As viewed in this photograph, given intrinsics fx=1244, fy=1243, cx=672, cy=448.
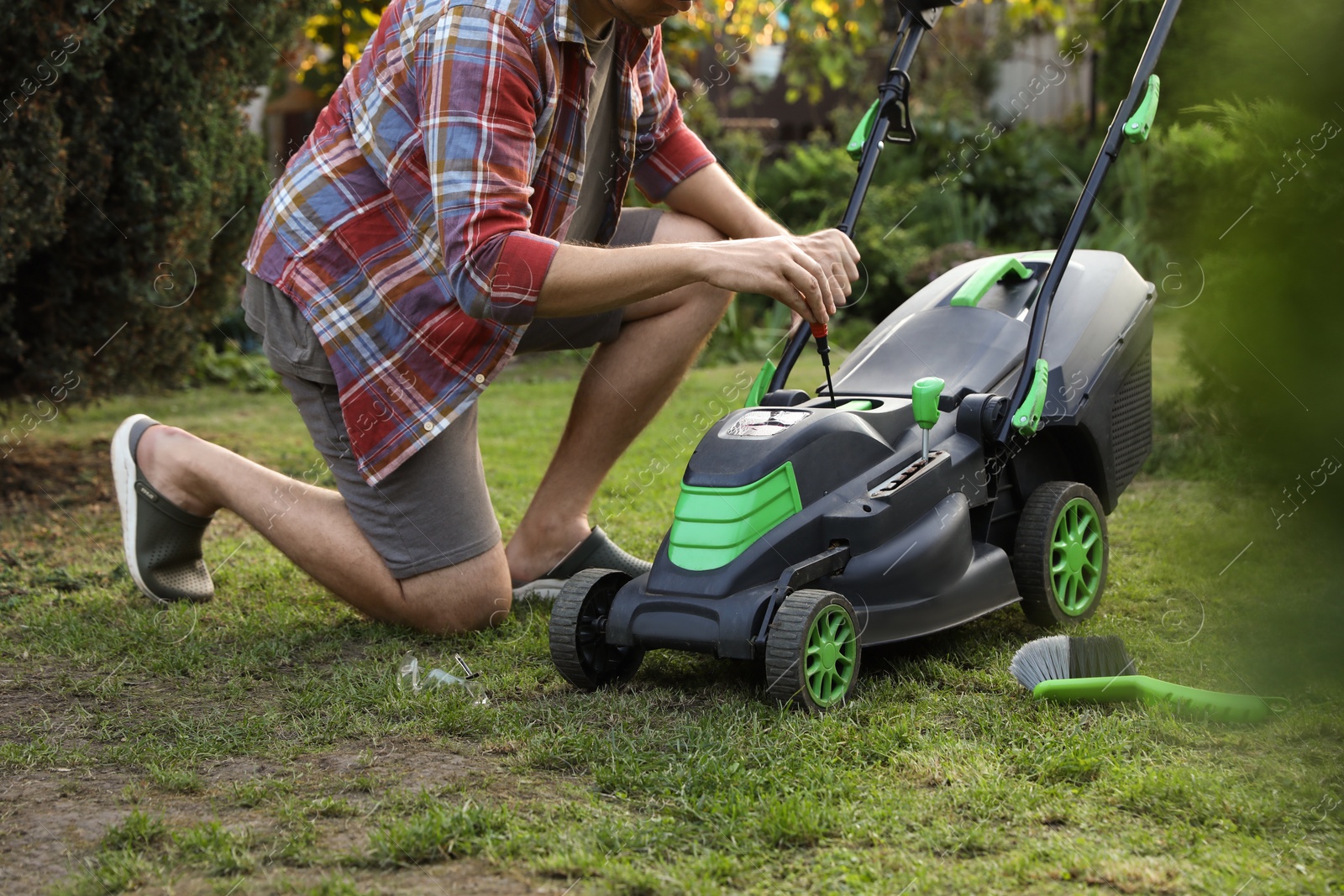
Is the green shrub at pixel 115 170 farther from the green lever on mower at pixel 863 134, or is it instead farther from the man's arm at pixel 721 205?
the green lever on mower at pixel 863 134

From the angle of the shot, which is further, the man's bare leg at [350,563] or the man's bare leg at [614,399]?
the man's bare leg at [614,399]

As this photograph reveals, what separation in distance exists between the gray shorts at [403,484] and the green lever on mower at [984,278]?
1.03 m

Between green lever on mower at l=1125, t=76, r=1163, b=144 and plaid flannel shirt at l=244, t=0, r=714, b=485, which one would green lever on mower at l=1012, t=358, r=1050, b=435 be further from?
plaid flannel shirt at l=244, t=0, r=714, b=485

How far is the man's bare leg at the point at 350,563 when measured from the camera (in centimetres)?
242

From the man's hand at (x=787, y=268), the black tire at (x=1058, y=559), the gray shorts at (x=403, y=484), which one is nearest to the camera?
the man's hand at (x=787, y=268)

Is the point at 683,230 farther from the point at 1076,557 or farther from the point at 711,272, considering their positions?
the point at 1076,557

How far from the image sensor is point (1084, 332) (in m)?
2.47

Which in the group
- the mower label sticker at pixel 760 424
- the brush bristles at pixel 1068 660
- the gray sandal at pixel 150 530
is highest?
the mower label sticker at pixel 760 424

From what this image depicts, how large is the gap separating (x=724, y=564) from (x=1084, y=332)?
1.00 m

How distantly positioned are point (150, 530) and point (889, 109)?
1786mm

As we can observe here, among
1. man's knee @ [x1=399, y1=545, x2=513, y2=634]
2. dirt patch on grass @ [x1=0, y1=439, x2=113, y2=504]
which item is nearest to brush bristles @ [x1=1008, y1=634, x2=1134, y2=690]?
man's knee @ [x1=399, y1=545, x2=513, y2=634]

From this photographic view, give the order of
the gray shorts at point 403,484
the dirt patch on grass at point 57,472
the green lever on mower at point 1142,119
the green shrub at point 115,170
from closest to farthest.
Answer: the green lever on mower at point 1142,119, the gray shorts at point 403,484, the green shrub at point 115,170, the dirt patch on grass at point 57,472

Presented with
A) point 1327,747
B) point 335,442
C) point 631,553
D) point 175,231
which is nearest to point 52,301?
point 175,231

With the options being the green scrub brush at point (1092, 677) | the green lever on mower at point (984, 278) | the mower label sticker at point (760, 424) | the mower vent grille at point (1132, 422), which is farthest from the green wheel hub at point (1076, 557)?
the mower label sticker at point (760, 424)
